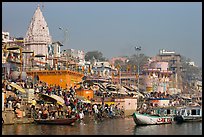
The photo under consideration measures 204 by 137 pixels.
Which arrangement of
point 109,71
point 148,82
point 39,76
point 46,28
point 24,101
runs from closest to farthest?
point 24,101 < point 39,76 < point 46,28 < point 148,82 < point 109,71

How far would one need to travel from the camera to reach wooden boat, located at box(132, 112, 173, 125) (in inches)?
875

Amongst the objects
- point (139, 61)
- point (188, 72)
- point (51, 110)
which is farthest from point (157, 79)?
point (51, 110)

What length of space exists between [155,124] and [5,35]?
26.3 meters

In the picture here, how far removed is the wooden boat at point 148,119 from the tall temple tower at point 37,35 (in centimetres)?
2567

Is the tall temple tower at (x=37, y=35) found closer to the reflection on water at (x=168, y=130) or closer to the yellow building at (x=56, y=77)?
the yellow building at (x=56, y=77)

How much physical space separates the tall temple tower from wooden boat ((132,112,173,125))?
84.2 ft

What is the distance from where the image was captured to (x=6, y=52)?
3225cm

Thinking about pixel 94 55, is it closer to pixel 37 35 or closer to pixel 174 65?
pixel 174 65

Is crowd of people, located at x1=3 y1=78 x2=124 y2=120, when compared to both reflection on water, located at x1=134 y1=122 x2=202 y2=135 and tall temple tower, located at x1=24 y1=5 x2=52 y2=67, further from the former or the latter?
tall temple tower, located at x1=24 y1=5 x2=52 y2=67

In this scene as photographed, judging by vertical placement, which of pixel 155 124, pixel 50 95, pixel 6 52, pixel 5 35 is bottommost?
pixel 155 124

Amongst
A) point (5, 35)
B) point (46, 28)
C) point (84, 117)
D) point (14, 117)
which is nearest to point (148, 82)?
point (46, 28)

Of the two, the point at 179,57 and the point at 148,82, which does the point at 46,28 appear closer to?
the point at 148,82

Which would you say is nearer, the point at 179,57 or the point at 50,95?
the point at 50,95

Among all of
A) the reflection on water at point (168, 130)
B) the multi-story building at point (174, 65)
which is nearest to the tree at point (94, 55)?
the multi-story building at point (174, 65)
